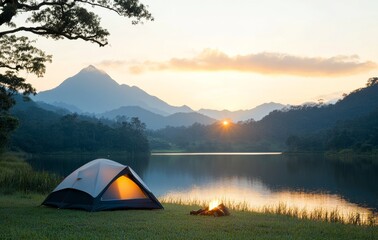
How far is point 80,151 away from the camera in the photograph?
4961 inches

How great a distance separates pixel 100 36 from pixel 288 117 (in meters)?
186

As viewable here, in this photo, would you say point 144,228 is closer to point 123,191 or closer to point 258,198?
point 123,191

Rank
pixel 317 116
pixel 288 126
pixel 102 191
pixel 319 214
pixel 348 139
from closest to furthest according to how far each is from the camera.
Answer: pixel 102 191
pixel 319 214
pixel 348 139
pixel 317 116
pixel 288 126

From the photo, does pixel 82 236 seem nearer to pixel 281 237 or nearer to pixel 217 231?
pixel 217 231

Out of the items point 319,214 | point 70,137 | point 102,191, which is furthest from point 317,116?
point 102,191

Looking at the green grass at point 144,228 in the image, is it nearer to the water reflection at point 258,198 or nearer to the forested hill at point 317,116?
the water reflection at point 258,198

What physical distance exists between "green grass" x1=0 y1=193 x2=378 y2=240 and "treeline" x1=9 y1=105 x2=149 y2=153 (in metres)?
96.8

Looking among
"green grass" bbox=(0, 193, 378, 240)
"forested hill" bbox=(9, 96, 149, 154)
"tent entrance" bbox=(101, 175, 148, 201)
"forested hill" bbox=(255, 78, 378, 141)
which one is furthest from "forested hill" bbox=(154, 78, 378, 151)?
"green grass" bbox=(0, 193, 378, 240)

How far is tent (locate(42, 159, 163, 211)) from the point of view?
15359mm

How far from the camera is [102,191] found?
15.4m

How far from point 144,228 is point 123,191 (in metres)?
4.98

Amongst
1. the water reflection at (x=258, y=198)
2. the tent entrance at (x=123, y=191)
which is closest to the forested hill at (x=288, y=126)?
the water reflection at (x=258, y=198)

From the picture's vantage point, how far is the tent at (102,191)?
50.4 ft

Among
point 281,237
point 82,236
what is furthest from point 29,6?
point 281,237
